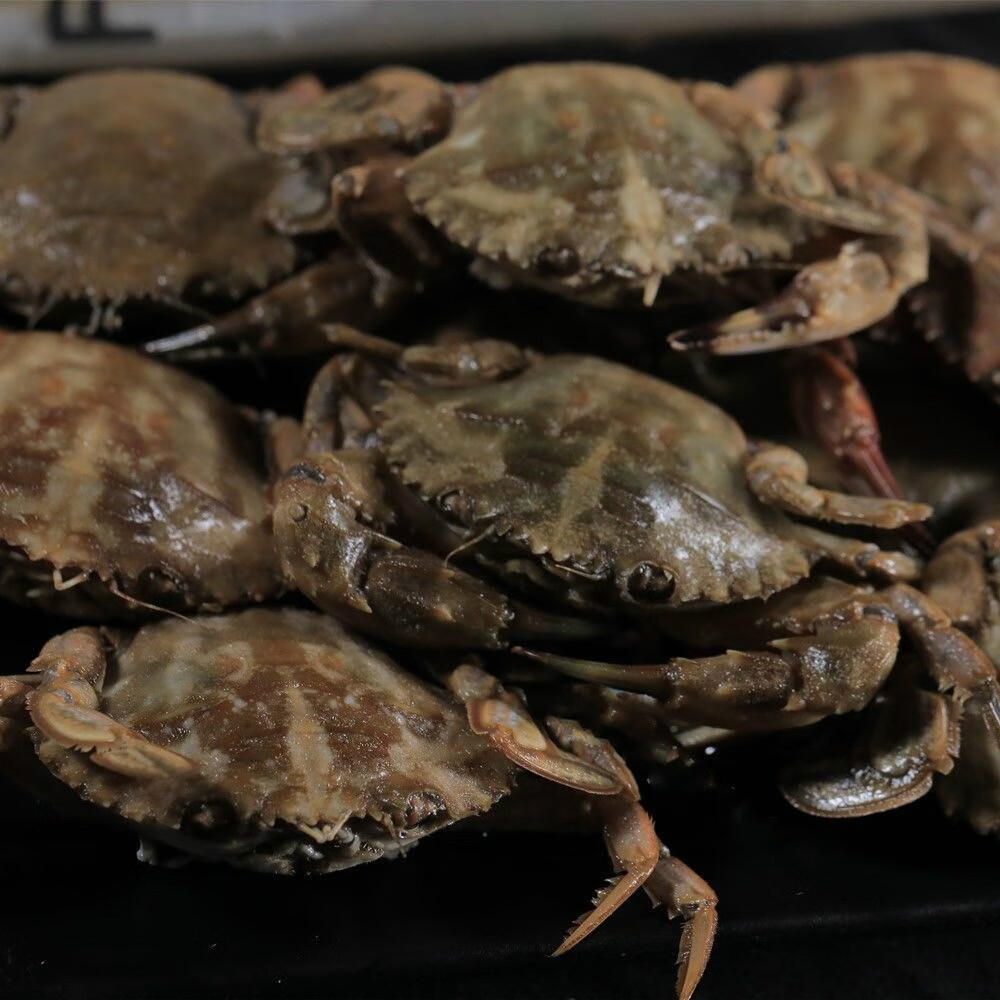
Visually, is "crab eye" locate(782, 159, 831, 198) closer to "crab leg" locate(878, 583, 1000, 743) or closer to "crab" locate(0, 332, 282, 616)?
"crab leg" locate(878, 583, 1000, 743)

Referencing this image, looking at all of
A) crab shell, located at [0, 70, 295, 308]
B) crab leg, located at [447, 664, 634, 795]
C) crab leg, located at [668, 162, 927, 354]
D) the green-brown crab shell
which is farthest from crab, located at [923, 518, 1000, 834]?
crab shell, located at [0, 70, 295, 308]

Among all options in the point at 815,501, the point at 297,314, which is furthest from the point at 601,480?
the point at 297,314

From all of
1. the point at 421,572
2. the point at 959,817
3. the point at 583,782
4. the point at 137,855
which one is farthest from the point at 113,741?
the point at 959,817

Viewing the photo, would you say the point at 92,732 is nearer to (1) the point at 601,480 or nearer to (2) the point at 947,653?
(1) the point at 601,480

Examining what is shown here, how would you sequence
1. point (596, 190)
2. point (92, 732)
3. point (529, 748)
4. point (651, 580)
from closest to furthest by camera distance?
point (92, 732)
point (529, 748)
point (651, 580)
point (596, 190)

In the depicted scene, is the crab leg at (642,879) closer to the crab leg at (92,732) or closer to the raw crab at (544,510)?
the raw crab at (544,510)
